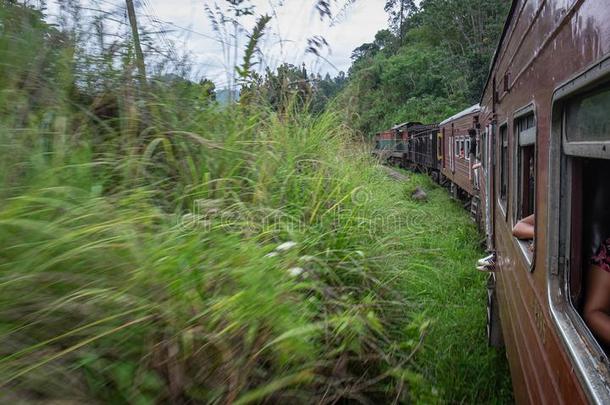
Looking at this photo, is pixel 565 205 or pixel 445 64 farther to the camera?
pixel 445 64

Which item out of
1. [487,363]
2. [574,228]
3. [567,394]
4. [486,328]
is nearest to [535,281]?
[574,228]

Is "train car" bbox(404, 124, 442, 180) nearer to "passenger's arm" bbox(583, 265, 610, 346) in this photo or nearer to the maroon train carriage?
the maroon train carriage

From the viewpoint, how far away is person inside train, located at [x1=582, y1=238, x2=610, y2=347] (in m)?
1.37

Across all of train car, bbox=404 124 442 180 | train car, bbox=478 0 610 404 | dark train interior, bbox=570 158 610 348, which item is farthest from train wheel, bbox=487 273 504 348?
train car, bbox=404 124 442 180

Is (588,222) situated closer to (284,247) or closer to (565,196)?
(565,196)

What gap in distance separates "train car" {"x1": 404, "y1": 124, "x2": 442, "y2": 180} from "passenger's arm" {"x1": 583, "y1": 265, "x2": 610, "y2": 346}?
15.4 metres

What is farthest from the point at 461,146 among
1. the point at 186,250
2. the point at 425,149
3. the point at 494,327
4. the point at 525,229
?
the point at 186,250

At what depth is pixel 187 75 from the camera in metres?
3.03

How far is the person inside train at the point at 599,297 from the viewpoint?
4.51 feet

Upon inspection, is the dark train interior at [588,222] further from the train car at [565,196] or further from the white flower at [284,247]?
the white flower at [284,247]

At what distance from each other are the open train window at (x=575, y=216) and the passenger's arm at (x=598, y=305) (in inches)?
0.5

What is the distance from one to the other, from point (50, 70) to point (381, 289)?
216 cm

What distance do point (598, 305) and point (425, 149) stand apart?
19.1 meters

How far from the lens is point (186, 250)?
161 cm
